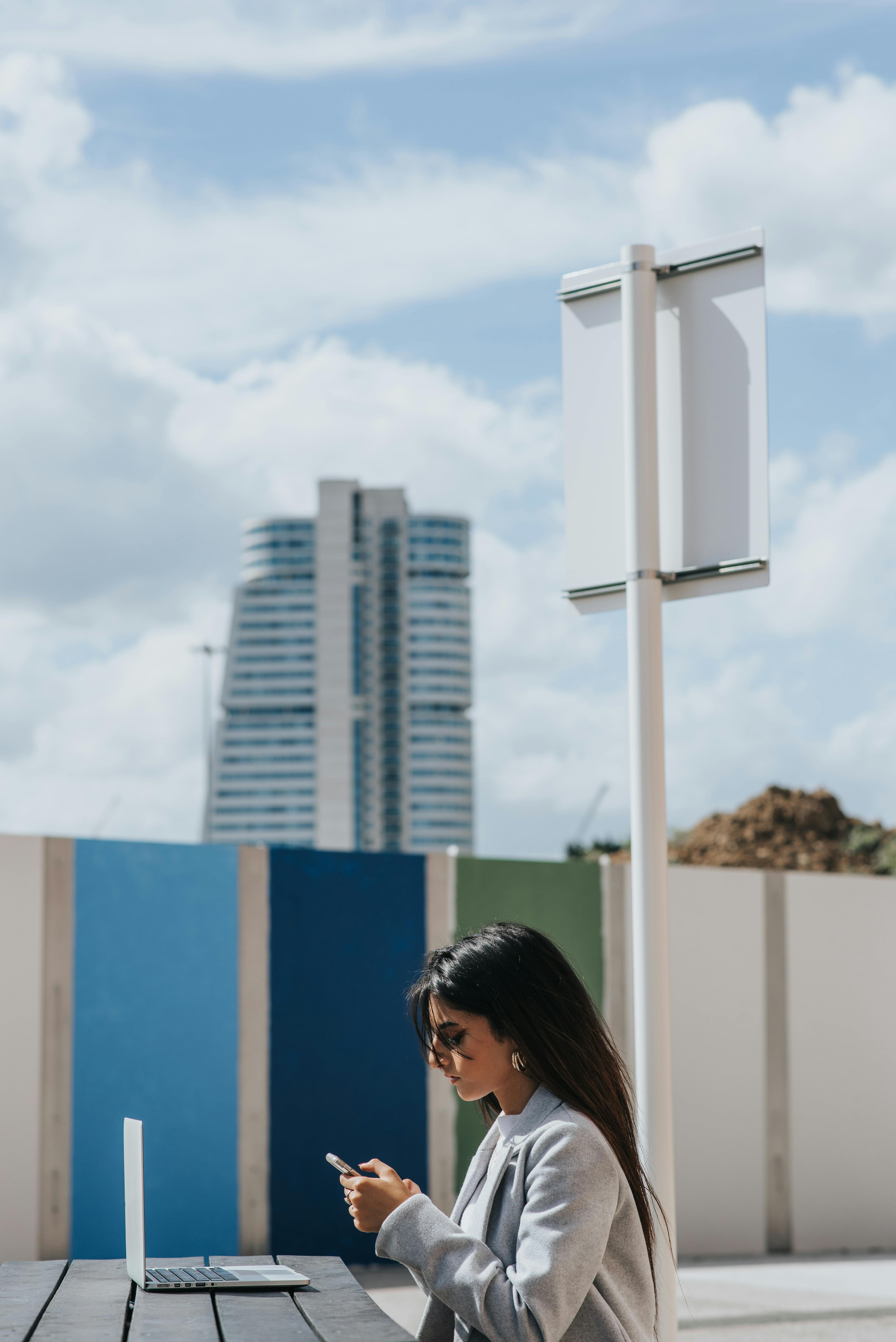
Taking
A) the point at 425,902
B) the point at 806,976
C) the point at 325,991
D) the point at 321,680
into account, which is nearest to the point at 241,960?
the point at 325,991

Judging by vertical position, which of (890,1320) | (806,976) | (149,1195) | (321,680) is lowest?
(890,1320)

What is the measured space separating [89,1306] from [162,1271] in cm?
29

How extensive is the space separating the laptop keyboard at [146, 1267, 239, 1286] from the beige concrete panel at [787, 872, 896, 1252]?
20.6 feet

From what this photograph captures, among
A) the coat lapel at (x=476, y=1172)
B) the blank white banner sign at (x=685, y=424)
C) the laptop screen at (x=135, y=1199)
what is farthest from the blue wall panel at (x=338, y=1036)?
the coat lapel at (x=476, y=1172)

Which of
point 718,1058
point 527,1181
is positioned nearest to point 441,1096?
point 718,1058

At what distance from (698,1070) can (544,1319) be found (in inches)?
250

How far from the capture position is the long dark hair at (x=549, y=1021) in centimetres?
243

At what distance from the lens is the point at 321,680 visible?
73188 millimetres

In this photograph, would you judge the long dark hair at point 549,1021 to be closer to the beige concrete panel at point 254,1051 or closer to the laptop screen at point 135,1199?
the laptop screen at point 135,1199

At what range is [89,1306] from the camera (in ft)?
8.39

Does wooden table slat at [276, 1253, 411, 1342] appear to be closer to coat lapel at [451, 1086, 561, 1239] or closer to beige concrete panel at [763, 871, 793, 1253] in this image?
coat lapel at [451, 1086, 561, 1239]

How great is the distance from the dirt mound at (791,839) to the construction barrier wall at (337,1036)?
643cm

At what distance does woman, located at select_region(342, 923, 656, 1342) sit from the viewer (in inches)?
89.2

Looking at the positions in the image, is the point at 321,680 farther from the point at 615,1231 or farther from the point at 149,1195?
the point at 615,1231
